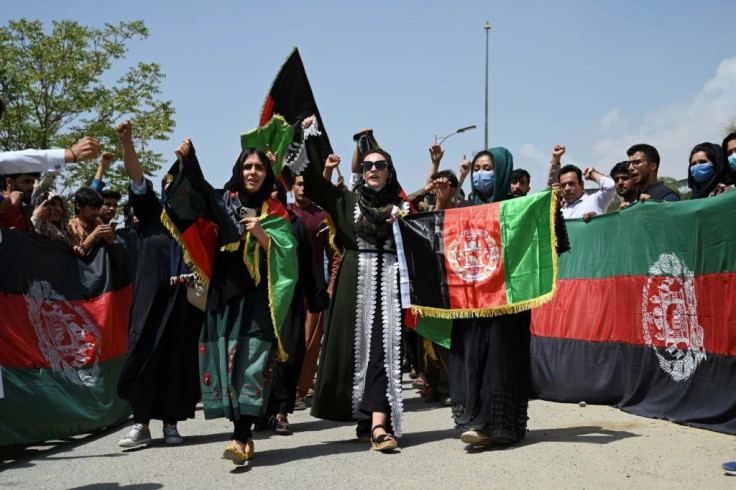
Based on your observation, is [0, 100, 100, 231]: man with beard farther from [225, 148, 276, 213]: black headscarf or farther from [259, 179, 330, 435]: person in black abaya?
[259, 179, 330, 435]: person in black abaya

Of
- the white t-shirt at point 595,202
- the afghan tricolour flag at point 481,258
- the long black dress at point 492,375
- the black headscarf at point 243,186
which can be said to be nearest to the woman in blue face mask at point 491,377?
the long black dress at point 492,375

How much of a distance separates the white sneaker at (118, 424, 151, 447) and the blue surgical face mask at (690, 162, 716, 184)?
4745mm

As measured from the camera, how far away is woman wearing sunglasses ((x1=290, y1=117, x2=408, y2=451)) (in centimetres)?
635

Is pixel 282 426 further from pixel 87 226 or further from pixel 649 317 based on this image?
pixel 649 317

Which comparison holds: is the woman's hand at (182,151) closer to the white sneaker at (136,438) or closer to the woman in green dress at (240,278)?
the woman in green dress at (240,278)

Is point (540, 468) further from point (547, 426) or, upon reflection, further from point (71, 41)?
point (71, 41)

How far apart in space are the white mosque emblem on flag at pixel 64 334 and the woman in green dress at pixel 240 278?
1.82 meters

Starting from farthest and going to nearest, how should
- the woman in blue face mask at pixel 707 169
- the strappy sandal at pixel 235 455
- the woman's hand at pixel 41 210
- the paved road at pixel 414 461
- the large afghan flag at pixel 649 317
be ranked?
the woman's hand at pixel 41 210
the woman in blue face mask at pixel 707 169
the large afghan flag at pixel 649 317
the strappy sandal at pixel 235 455
the paved road at pixel 414 461

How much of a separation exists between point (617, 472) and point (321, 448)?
7.14 ft

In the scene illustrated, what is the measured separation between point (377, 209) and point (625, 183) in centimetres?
253

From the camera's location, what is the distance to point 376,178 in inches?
257

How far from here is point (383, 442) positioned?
5930 mm

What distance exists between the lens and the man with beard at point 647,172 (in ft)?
24.4

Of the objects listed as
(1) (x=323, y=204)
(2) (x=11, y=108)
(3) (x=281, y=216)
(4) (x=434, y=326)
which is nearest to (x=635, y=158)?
(4) (x=434, y=326)
